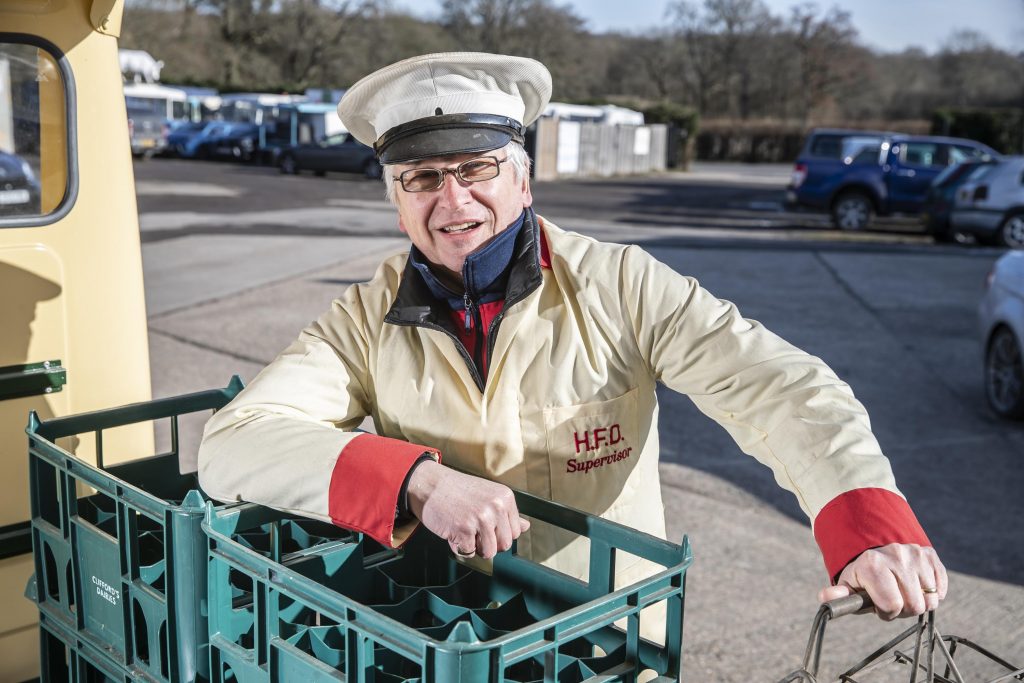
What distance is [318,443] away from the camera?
6.33 ft

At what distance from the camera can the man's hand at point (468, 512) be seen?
176 cm

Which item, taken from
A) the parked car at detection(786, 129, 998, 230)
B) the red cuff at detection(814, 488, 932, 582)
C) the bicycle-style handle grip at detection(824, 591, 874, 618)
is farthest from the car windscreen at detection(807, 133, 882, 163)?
the bicycle-style handle grip at detection(824, 591, 874, 618)

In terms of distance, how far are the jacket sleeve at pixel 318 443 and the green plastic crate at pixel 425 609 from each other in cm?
10

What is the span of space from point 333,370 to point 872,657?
121 centimetres

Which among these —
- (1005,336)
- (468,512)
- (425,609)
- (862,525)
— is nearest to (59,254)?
(425,609)

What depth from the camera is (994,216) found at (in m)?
15.6

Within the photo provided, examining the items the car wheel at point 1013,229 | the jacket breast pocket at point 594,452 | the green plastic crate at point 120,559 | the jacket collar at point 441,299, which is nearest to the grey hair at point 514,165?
the jacket collar at point 441,299

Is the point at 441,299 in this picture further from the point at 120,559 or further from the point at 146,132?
the point at 146,132

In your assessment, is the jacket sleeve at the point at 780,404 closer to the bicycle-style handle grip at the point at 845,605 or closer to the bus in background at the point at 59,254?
the bicycle-style handle grip at the point at 845,605

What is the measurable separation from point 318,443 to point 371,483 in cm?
16

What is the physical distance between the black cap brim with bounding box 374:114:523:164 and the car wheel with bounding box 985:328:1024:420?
5444 millimetres

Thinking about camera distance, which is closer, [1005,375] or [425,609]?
[425,609]

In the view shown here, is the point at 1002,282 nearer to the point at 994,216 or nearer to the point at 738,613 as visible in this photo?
the point at 738,613

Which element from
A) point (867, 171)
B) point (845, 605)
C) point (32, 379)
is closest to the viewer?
point (845, 605)
